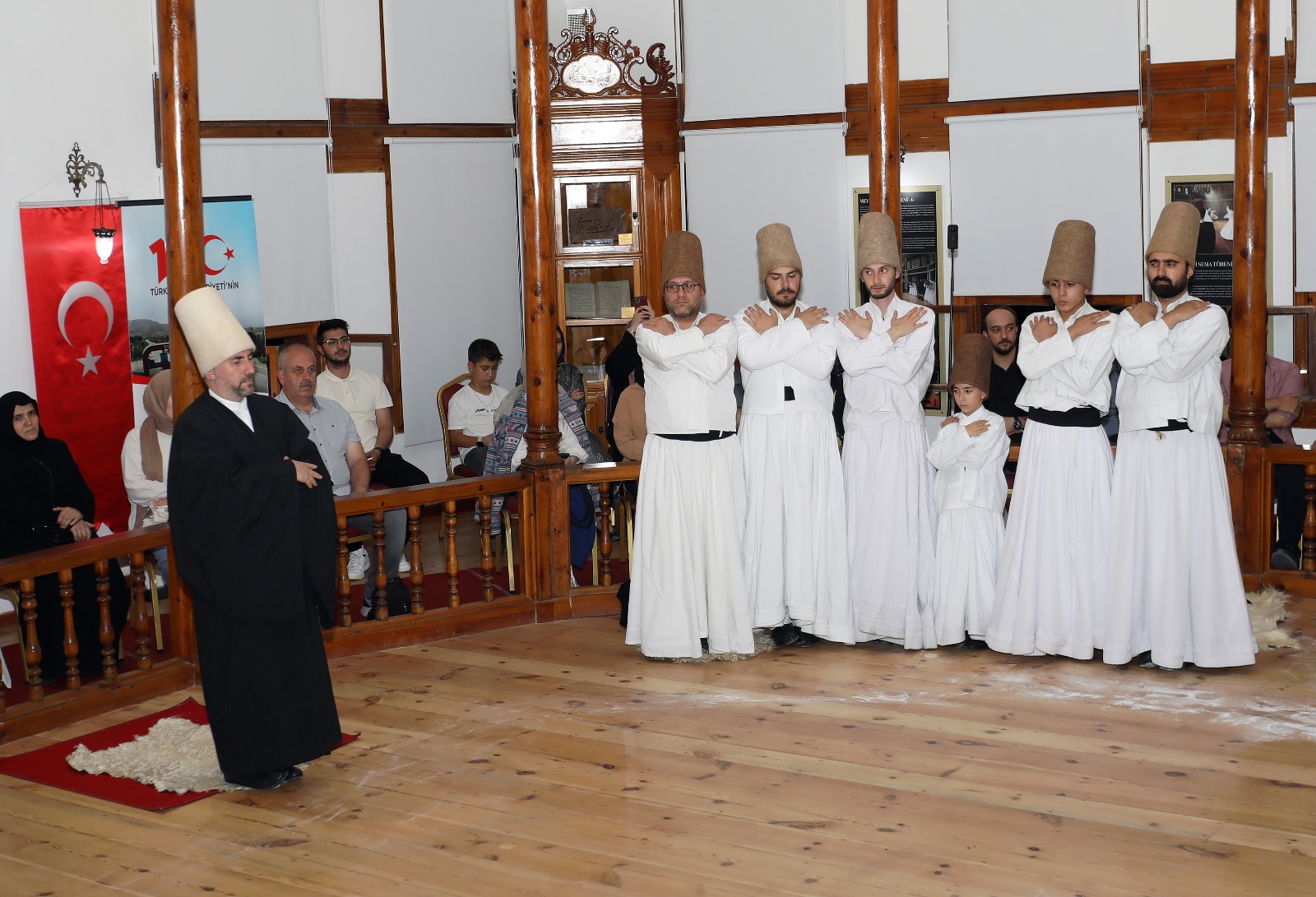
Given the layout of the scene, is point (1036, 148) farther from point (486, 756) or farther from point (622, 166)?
point (486, 756)

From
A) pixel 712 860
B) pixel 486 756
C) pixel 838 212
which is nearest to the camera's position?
pixel 712 860

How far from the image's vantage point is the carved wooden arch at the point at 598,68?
30.7 ft

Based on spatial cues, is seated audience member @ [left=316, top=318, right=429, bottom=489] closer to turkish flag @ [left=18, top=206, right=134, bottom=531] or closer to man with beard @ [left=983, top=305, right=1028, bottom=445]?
turkish flag @ [left=18, top=206, right=134, bottom=531]

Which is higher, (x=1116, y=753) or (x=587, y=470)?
(x=587, y=470)

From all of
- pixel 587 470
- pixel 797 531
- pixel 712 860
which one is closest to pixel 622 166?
pixel 587 470

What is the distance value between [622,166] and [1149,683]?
5.54m

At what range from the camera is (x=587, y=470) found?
6.61 meters

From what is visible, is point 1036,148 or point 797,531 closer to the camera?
point 797,531

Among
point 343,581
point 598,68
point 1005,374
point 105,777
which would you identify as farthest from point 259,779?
point 598,68

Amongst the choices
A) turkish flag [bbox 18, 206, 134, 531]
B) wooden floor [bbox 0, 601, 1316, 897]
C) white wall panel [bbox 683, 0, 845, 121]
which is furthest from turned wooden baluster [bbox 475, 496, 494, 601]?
white wall panel [bbox 683, 0, 845, 121]

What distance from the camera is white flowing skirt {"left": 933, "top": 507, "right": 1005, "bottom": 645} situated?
19.1ft

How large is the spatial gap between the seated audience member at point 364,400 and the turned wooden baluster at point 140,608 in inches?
81.7

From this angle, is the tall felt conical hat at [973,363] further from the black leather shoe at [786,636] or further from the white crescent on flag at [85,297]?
the white crescent on flag at [85,297]

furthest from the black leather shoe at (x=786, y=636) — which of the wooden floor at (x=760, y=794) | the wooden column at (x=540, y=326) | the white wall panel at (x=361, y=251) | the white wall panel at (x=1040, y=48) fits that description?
the white wall panel at (x=1040, y=48)
